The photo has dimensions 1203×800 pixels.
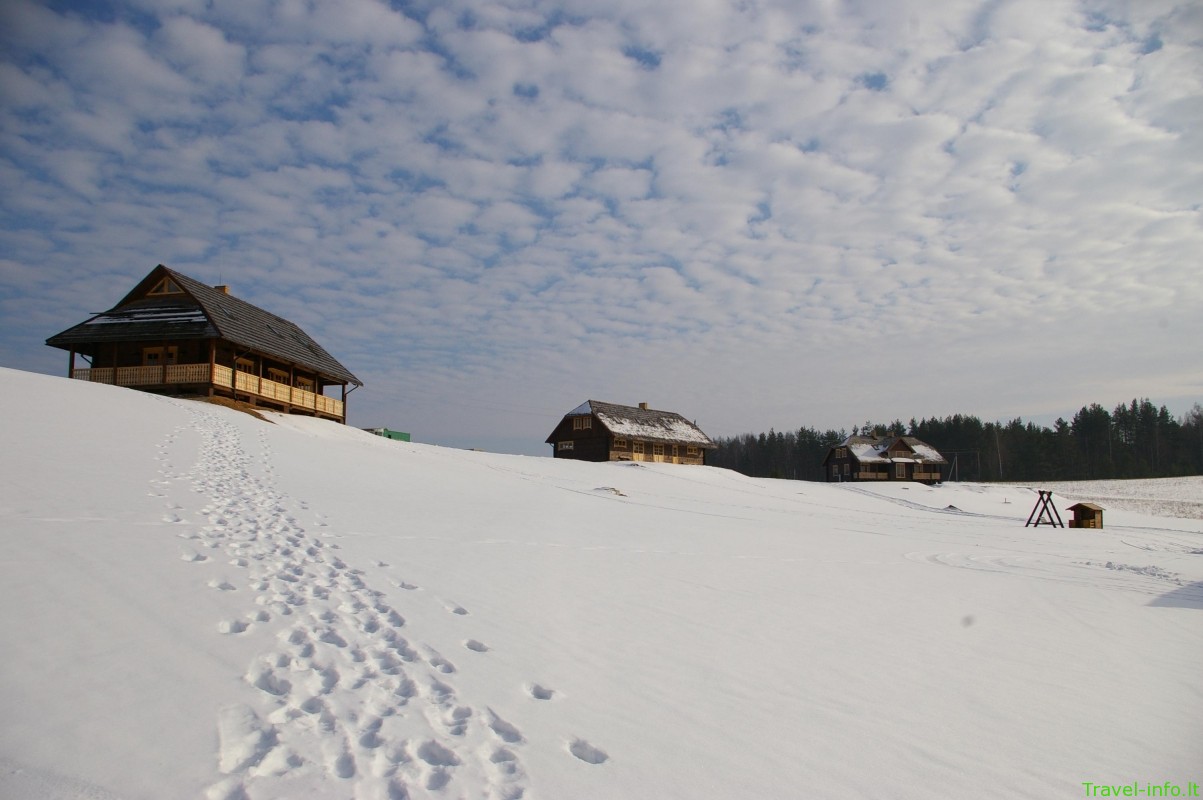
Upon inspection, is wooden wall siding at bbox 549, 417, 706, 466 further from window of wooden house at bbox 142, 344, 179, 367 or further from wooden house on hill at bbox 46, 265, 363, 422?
window of wooden house at bbox 142, 344, 179, 367

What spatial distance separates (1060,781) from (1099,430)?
10210 cm

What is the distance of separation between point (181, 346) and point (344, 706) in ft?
102

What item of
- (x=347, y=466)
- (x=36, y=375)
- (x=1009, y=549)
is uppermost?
(x=36, y=375)

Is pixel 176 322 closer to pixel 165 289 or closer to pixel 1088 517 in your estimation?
pixel 165 289

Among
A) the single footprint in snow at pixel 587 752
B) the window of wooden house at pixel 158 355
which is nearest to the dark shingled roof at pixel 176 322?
the window of wooden house at pixel 158 355

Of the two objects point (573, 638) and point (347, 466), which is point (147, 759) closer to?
point (573, 638)

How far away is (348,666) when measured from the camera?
4406mm

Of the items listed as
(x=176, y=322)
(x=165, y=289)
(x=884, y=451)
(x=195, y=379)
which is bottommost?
(x=884, y=451)

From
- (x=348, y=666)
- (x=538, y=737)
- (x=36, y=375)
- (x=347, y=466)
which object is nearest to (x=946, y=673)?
(x=538, y=737)

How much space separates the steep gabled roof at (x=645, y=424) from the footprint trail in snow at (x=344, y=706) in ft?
136

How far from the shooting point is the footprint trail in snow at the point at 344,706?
3188mm

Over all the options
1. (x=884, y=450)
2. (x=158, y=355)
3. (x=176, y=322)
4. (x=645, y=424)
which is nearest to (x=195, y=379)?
(x=176, y=322)

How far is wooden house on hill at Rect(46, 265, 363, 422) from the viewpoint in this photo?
27562 mm

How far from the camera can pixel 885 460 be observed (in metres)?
65.2
